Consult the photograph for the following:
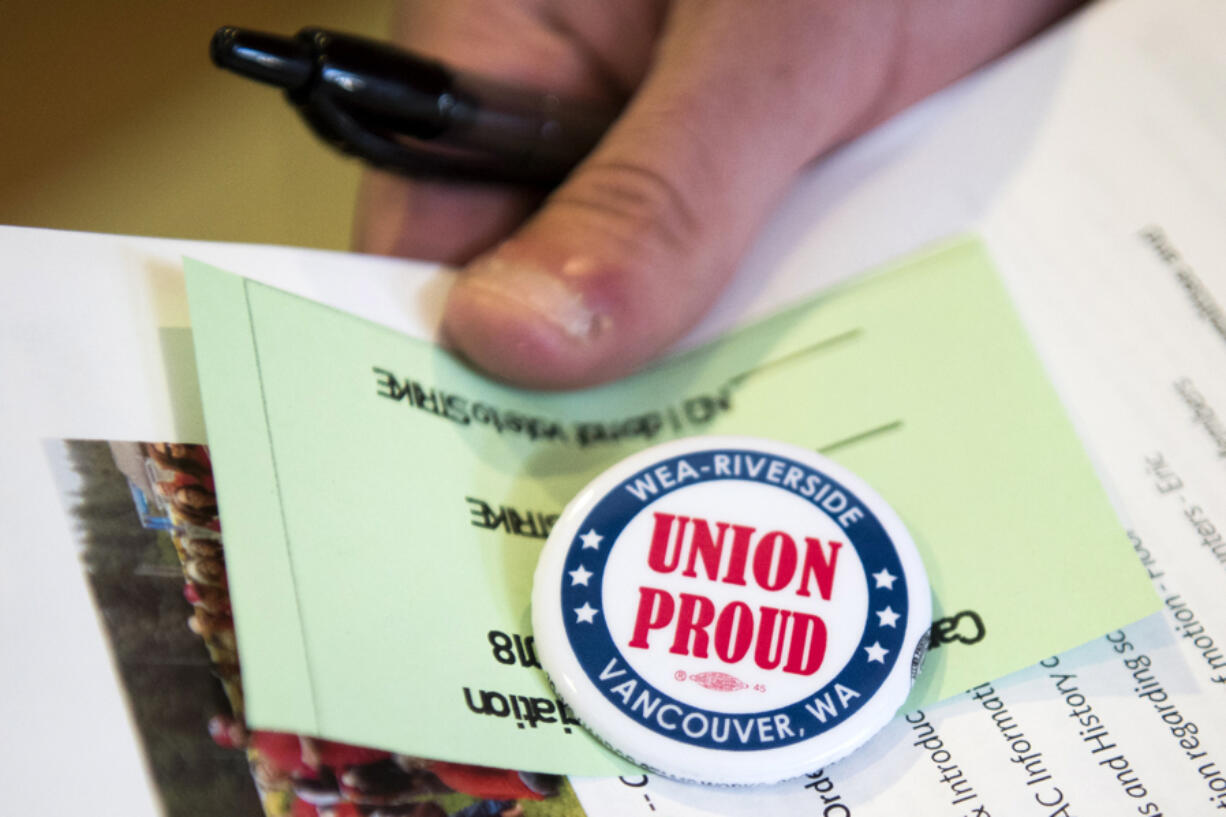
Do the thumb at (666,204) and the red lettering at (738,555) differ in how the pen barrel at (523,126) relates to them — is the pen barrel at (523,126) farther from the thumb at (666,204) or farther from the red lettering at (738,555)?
the red lettering at (738,555)

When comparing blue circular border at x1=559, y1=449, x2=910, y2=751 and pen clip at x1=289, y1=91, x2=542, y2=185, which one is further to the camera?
pen clip at x1=289, y1=91, x2=542, y2=185

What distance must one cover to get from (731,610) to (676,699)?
6 cm

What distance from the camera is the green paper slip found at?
483 mm

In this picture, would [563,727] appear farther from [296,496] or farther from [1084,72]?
[1084,72]

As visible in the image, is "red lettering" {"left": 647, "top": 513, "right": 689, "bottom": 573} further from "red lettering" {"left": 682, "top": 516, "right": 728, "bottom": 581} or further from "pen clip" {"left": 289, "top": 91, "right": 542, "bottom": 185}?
"pen clip" {"left": 289, "top": 91, "right": 542, "bottom": 185}

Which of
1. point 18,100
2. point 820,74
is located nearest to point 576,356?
point 820,74

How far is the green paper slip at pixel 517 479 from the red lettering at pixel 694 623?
66 mm

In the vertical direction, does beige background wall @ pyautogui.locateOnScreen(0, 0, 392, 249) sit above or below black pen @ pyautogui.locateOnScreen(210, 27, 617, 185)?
below

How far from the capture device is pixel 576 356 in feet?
2.06

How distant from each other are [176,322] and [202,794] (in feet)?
0.88

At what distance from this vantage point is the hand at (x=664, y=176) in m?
0.63

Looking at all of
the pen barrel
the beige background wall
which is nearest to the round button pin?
the pen barrel

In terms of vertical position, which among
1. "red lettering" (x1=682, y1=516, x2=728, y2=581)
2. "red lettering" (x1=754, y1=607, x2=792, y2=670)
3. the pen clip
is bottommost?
"red lettering" (x1=754, y1=607, x2=792, y2=670)

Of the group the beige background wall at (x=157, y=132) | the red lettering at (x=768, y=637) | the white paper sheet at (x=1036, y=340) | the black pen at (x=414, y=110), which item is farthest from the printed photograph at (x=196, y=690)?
the beige background wall at (x=157, y=132)
